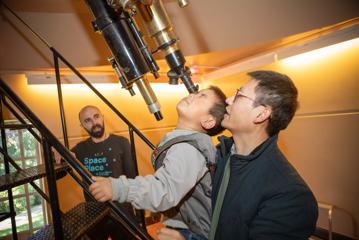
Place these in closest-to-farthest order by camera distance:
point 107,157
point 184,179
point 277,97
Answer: point 184,179, point 277,97, point 107,157

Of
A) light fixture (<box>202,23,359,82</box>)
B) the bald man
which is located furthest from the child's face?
light fixture (<box>202,23,359,82</box>)

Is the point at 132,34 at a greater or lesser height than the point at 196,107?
greater

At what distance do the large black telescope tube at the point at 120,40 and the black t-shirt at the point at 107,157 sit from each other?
64.5 inches

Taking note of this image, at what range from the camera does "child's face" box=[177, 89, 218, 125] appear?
1314mm

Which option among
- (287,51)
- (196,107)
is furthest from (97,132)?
(287,51)

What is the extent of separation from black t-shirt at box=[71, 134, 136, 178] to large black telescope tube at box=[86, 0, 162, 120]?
64.5 inches

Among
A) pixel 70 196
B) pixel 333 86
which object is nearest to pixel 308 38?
pixel 333 86

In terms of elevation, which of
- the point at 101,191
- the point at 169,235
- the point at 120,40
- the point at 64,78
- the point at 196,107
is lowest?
the point at 169,235

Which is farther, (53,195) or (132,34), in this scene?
(132,34)

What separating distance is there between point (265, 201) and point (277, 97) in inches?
17.4

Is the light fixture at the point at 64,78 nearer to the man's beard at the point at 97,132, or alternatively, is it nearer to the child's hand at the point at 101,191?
the man's beard at the point at 97,132

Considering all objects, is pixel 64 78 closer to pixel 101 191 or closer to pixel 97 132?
pixel 97 132

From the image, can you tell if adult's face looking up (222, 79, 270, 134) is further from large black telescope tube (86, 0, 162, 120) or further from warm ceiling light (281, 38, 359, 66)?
warm ceiling light (281, 38, 359, 66)

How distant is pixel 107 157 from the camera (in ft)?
8.20
